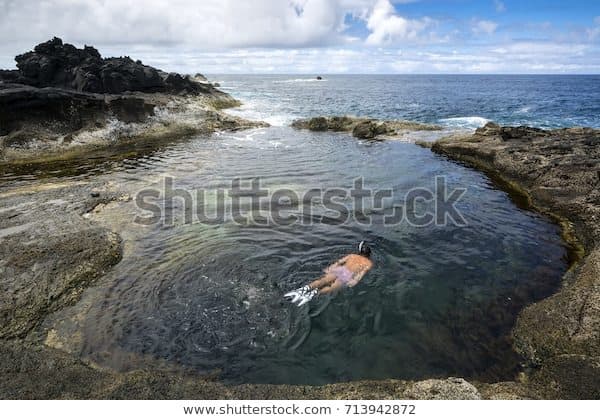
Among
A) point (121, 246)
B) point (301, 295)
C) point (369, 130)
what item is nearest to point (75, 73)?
point (369, 130)

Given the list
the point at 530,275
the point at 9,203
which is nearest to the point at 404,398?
the point at 530,275

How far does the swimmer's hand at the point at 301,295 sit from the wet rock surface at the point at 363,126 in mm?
27295

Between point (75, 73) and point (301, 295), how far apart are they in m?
43.8

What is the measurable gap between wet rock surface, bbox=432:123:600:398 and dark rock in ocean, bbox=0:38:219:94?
116 ft

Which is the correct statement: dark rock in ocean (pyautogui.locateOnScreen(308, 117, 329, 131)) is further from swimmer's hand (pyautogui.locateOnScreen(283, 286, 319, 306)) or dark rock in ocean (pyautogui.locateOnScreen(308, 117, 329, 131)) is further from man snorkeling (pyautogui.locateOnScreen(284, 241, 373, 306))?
swimmer's hand (pyautogui.locateOnScreen(283, 286, 319, 306))

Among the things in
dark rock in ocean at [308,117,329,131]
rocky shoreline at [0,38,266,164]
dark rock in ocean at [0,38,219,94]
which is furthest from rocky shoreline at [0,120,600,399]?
dark rock in ocean at [0,38,219,94]

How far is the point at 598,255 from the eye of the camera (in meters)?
10.5

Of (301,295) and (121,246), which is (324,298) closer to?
(301,295)

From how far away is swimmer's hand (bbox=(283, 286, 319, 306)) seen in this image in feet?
32.4

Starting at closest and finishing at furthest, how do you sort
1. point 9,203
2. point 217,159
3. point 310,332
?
point 310,332
point 9,203
point 217,159

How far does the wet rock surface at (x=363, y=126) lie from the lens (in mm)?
35844

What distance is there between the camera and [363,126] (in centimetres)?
3644

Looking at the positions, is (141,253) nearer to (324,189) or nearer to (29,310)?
(29,310)
